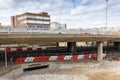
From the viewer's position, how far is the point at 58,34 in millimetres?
29859

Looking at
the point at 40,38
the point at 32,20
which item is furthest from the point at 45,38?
the point at 32,20

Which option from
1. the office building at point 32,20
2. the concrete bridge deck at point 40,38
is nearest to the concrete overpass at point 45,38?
the concrete bridge deck at point 40,38

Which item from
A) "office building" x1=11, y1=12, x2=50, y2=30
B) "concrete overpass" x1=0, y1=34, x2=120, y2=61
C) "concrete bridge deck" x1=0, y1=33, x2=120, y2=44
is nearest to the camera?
"concrete bridge deck" x1=0, y1=33, x2=120, y2=44

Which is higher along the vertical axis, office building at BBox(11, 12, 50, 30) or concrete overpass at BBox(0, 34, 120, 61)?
office building at BBox(11, 12, 50, 30)

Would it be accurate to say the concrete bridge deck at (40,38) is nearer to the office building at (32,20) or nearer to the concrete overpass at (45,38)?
the concrete overpass at (45,38)

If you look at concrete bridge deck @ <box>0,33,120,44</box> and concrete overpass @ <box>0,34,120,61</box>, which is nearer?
concrete bridge deck @ <box>0,33,120,44</box>

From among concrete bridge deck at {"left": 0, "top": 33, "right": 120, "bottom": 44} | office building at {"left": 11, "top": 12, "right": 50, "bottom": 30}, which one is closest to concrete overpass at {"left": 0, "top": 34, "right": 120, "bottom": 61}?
concrete bridge deck at {"left": 0, "top": 33, "right": 120, "bottom": 44}

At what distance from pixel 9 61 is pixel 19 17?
8781 cm

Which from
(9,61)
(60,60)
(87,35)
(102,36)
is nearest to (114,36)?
(102,36)

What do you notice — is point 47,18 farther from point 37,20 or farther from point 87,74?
point 87,74

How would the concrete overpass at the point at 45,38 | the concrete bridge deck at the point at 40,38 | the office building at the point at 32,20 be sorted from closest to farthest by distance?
the concrete bridge deck at the point at 40,38 < the concrete overpass at the point at 45,38 < the office building at the point at 32,20

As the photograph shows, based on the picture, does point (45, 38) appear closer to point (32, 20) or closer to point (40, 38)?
point (40, 38)

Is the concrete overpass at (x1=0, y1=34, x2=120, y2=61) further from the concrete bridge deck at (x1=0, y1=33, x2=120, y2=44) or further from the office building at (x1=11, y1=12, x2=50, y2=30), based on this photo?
the office building at (x1=11, y1=12, x2=50, y2=30)

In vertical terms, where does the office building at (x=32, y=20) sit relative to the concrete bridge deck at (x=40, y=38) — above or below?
above
